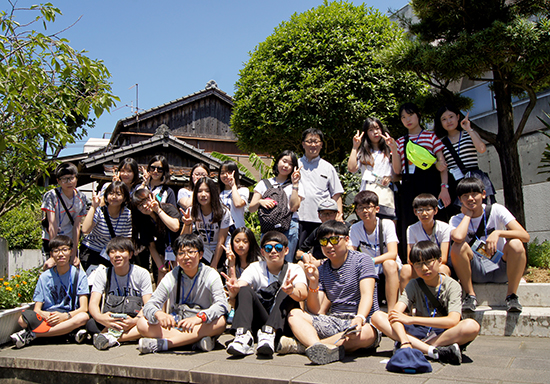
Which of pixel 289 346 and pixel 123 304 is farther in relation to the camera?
pixel 123 304

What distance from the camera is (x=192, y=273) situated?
4.77 m

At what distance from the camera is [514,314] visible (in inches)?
184

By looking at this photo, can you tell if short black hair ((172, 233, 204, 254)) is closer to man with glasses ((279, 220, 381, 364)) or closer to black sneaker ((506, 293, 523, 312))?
man with glasses ((279, 220, 381, 364))

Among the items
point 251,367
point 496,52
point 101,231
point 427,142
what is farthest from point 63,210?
point 496,52

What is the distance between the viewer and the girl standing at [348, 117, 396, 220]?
5.76m

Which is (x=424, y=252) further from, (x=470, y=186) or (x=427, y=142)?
(x=427, y=142)

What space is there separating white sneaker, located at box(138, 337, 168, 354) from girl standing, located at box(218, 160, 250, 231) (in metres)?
2.00

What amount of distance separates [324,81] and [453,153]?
4.61m

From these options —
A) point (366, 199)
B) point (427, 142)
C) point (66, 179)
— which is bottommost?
point (366, 199)

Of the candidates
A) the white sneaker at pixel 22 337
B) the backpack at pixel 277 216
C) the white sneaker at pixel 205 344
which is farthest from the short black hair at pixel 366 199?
the white sneaker at pixel 22 337

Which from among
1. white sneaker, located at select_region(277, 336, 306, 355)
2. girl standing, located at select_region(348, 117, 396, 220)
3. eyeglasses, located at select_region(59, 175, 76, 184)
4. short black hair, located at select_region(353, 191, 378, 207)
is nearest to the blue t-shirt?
eyeglasses, located at select_region(59, 175, 76, 184)

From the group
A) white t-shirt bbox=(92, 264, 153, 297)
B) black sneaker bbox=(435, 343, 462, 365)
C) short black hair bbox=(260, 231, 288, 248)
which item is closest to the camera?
black sneaker bbox=(435, 343, 462, 365)

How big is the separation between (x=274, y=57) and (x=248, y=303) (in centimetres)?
732

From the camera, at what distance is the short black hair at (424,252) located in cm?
400
